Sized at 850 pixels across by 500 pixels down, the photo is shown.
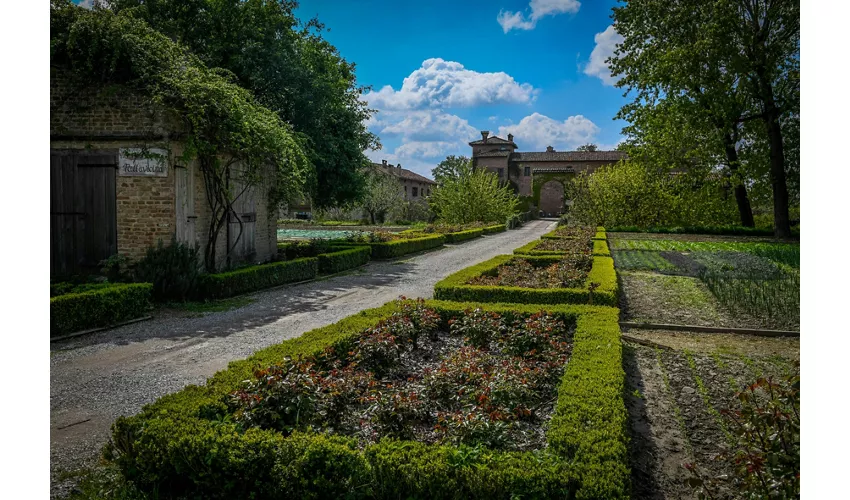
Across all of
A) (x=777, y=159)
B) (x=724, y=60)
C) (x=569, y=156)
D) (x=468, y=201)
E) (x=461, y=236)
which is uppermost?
(x=569, y=156)

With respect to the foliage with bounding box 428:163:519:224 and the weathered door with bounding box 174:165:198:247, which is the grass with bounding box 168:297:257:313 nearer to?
the weathered door with bounding box 174:165:198:247

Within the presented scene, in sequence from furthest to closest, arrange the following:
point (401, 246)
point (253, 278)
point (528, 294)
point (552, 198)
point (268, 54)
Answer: point (552, 198) < point (401, 246) < point (268, 54) < point (253, 278) < point (528, 294)

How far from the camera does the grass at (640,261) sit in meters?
14.4

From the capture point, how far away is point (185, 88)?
9.56 metres

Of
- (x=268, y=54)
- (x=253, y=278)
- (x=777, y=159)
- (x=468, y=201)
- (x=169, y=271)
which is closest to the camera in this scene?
(x=169, y=271)

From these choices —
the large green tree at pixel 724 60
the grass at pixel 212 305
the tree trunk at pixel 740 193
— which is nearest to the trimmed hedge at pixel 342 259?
the grass at pixel 212 305

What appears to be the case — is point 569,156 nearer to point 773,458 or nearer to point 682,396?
point 682,396

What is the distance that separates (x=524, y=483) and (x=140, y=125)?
952 centimetres

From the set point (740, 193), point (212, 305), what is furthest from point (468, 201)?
point (212, 305)

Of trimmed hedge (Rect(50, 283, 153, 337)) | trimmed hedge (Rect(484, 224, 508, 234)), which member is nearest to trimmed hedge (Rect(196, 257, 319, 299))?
trimmed hedge (Rect(50, 283, 153, 337))

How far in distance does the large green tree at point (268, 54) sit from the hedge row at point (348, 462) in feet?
36.2

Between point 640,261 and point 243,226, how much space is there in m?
10.6

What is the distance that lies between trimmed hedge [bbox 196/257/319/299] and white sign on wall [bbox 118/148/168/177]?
2022mm

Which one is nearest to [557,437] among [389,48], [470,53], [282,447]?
[282,447]
